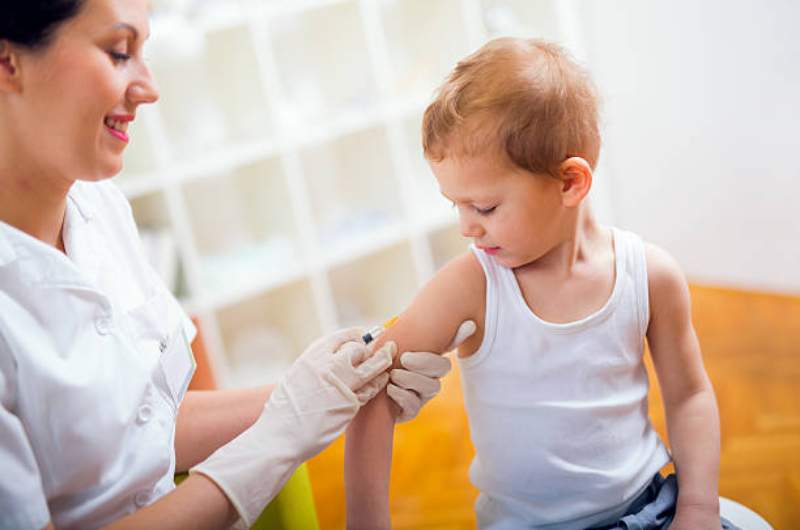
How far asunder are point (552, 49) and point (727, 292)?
2267 millimetres

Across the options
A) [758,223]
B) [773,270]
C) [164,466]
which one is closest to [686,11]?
[758,223]

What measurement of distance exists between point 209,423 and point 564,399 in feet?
1.93

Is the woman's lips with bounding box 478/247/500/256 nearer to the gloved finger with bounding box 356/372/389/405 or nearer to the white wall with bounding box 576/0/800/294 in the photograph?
the gloved finger with bounding box 356/372/389/405

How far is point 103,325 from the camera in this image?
108 cm

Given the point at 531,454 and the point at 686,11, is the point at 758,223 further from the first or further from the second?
the point at 531,454

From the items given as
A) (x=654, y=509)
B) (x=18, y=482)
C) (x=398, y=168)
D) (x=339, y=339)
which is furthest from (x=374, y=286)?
(x=18, y=482)

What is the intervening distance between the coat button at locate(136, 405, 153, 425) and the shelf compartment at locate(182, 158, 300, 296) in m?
1.68

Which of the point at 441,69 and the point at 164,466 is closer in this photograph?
the point at 164,466

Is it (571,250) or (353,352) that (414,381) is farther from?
(571,250)

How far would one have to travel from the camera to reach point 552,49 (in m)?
1.12

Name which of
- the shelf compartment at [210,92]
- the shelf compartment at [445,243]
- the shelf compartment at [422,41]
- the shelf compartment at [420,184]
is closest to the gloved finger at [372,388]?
the shelf compartment at [210,92]

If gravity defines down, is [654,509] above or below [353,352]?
below

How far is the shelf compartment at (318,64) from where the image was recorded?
10.3 feet

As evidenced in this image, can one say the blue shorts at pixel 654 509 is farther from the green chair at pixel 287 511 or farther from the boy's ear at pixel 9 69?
the boy's ear at pixel 9 69
